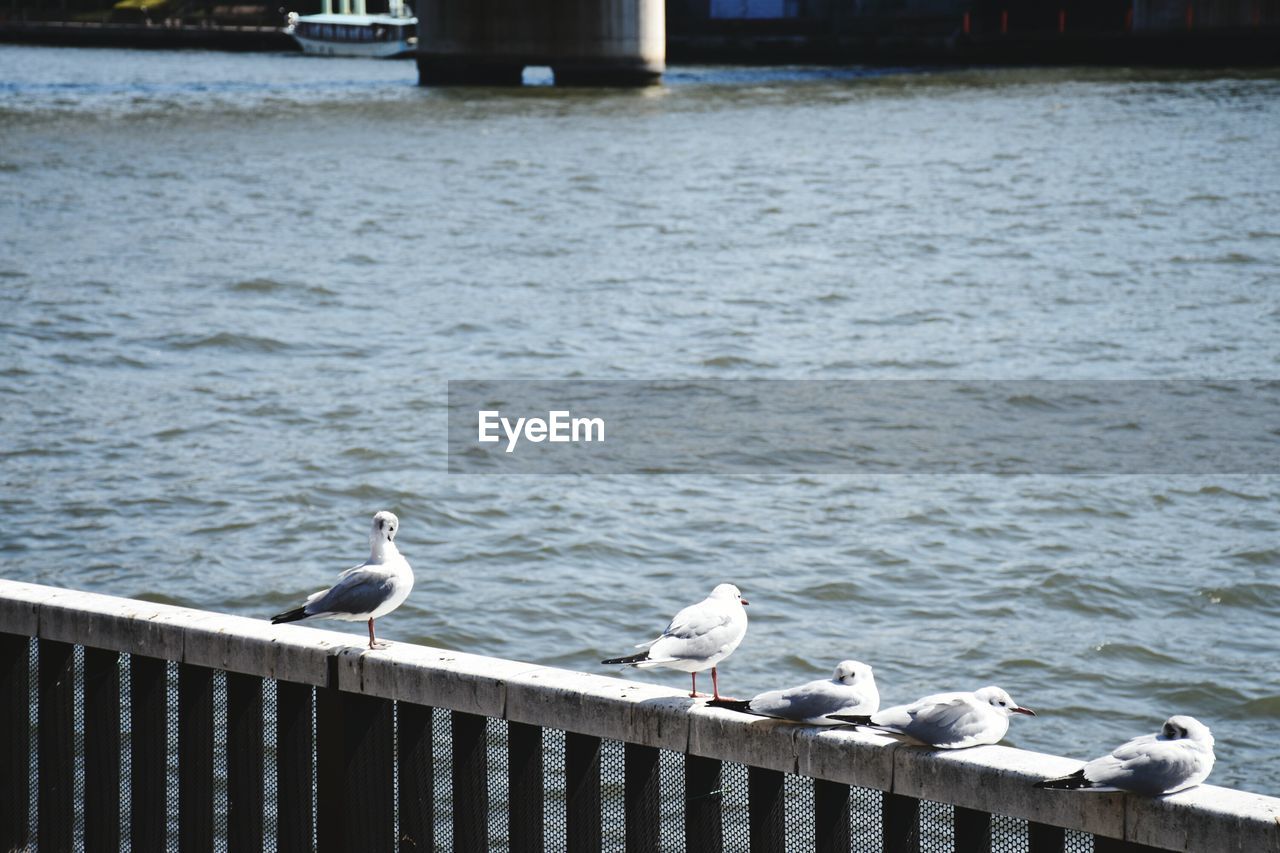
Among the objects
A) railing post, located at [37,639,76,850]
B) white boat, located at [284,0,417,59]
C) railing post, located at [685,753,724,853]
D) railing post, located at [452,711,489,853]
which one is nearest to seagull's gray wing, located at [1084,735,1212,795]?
railing post, located at [685,753,724,853]

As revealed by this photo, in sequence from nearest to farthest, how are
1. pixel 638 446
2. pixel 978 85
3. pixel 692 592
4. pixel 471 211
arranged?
pixel 692 592
pixel 638 446
pixel 471 211
pixel 978 85

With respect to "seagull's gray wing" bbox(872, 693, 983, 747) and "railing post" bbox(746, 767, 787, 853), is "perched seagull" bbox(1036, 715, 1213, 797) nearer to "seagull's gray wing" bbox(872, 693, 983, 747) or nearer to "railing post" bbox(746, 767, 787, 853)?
"seagull's gray wing" bbox(872, 693, 983, 747)

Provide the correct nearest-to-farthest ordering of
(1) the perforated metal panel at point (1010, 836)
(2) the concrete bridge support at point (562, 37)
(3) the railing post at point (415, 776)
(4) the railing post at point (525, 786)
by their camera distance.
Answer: (1) the perforated metal panel at point (1010, 836), (4) the railing post at point (525, 786), (3) the railing post at point (415, 776), (2) the concrete bridge support at point (562, 37)

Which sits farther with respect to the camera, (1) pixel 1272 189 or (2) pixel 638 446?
(1) pixel 1272 189

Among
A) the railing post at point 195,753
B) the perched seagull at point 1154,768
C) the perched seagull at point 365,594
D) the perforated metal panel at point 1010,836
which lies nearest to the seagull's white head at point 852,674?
the perforated metal panel at point 1010,836

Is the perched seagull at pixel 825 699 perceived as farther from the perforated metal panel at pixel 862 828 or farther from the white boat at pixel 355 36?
the white boat at pixel 355 36

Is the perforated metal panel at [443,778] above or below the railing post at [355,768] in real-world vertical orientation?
below

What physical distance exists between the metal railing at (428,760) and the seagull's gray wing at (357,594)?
0.69ft

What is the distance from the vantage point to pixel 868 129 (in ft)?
144

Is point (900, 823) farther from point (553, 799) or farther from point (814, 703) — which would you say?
point (553, 799)

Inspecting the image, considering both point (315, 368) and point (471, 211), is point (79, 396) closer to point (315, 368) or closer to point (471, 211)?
point (315, 368)

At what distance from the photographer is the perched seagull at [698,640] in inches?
201

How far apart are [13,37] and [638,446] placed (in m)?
91.2

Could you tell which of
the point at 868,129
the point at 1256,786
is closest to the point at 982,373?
the point at 1256,786
